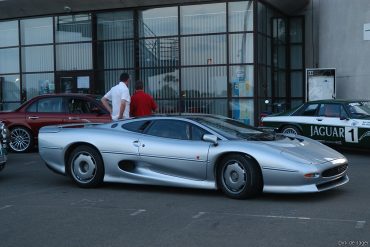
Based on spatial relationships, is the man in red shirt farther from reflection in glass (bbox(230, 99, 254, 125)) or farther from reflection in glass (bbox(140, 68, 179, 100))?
reflection in glass (bbox(140, 68, 179, 100))

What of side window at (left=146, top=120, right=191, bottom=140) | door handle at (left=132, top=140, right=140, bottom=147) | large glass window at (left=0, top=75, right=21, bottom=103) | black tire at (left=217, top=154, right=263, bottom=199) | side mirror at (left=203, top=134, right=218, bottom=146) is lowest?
black tire at (left=217, top=154, right=263, bottom=199)

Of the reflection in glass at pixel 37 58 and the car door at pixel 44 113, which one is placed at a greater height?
the reflection in glass at pixel 37 58

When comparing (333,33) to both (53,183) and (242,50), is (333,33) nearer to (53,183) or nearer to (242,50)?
(242,50)

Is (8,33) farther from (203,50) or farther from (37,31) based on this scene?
(203,50)

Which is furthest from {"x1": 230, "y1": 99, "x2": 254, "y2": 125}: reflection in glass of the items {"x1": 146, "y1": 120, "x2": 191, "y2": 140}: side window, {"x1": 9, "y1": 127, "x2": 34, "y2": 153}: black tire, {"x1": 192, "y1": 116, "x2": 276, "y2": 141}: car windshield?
{"x1": 146, "y1": 120, "x2": 191, "y2": 140}: side window

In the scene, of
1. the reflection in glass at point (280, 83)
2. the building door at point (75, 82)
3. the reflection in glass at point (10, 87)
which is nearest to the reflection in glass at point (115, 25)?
the building door at point (75, 82)

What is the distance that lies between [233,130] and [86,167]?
7.94 ft

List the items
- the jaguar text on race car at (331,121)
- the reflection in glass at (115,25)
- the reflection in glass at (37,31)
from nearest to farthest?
the jaguar text on race car at (331,121) → the reflection in glass at (115,25) → the reflection in glass at (37,31)

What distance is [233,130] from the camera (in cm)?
813

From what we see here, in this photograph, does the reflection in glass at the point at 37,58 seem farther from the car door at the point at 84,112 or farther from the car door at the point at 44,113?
the car door at the point at 84,112

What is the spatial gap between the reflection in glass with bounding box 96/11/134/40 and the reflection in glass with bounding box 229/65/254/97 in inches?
153

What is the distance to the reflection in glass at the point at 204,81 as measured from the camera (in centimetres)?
1786

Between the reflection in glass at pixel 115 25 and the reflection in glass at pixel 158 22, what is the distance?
1.38 ft

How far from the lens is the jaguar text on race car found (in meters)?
12.1
